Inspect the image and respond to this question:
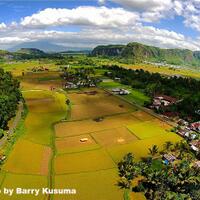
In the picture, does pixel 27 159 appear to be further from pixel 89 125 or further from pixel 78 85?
pixel 78 85

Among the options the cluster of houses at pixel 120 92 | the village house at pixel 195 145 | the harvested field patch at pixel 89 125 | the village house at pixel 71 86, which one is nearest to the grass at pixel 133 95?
the cluster of houses at pixel 120 92

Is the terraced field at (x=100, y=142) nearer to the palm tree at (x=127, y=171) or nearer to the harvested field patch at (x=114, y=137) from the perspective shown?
the harvested field patch at (x=114, y=137)

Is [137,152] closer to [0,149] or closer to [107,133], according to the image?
[107,133]

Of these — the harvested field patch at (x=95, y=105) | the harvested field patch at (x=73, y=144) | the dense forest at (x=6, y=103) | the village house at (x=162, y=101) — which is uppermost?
the dense forest at (x=6, y=103)

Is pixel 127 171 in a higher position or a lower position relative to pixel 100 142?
higher

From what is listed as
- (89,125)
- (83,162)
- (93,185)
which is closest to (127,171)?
(93,185)

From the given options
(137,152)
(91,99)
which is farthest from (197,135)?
(91,99)
